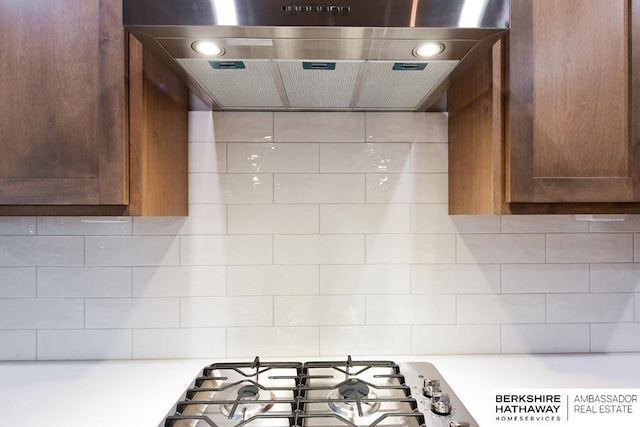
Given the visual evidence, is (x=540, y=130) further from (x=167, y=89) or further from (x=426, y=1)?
(x=167, y=89)

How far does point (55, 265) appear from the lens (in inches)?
50.4

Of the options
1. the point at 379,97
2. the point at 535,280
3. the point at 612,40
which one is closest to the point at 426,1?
the point at 379,97

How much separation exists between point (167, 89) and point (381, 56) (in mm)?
593

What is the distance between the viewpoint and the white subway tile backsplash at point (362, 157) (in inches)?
51.9

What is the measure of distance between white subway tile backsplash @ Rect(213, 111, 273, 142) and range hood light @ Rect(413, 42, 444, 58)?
1.90 ft

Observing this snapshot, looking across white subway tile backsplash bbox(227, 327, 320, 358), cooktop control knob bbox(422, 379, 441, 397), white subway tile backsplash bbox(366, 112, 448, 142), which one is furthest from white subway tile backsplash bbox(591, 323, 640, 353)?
white subway tile backsplash bbox(227, 327, 320, 358)

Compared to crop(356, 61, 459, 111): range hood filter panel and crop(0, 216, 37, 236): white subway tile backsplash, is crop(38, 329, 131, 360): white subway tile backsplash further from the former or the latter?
crop(356, 61, 459, 111): range hood filter panel

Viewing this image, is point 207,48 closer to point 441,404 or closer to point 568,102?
point 568,102

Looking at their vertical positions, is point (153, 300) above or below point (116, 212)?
below

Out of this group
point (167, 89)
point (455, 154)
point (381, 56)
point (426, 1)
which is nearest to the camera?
point (426, 1)

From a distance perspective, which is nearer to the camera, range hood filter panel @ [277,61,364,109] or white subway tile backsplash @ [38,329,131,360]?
range hood filter panel @ [277,61,364,109]

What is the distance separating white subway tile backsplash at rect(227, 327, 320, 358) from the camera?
1312 mm

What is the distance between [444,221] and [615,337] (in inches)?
27.7

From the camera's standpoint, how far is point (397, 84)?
3.49ft
